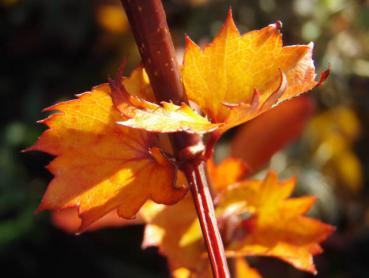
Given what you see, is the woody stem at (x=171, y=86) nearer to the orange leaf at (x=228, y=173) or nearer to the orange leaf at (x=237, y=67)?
the orange leaf at (x=237, y=67)

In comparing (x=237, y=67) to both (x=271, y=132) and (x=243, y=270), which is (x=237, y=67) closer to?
(x=243, y=270)

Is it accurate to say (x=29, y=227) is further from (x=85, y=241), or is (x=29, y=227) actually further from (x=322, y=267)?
(x=322, y=267)

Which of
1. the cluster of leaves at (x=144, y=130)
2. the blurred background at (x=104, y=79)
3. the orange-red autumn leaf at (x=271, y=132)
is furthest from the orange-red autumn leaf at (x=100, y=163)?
the blurred background at (x=104, y=79)

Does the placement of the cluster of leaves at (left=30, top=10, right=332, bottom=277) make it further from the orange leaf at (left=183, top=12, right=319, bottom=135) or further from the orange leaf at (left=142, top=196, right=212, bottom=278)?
the orange leaf at (left=142, top=196, right=212, bottom=278)

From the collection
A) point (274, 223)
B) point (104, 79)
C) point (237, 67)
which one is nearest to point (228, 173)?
point (274, 223)

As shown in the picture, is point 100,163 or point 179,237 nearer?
point 100,163

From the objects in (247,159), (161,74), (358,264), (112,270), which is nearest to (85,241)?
(112,270)
